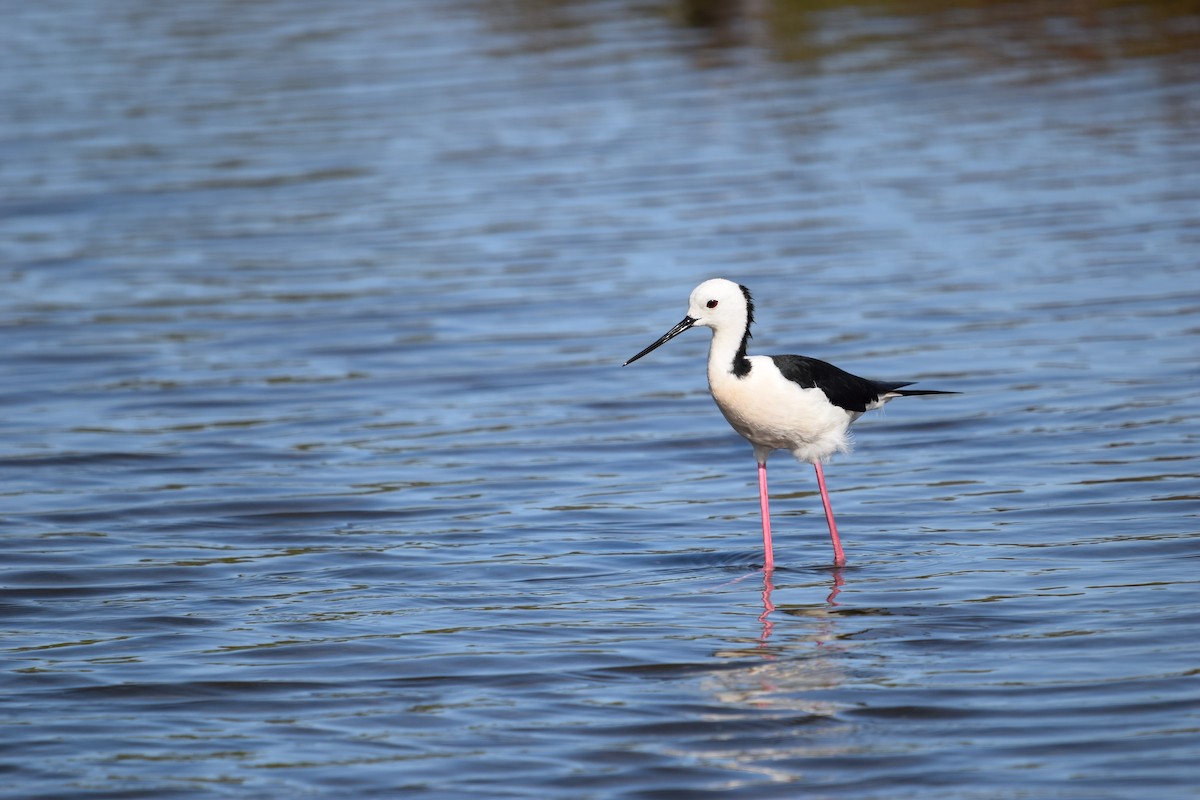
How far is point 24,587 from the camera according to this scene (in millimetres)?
8156

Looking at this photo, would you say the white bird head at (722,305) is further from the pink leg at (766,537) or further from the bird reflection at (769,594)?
the bird reflection at (769,594)

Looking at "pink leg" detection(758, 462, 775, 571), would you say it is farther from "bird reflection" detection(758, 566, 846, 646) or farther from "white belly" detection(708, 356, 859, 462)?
"white belly" detection(708, 356, 859, 462)

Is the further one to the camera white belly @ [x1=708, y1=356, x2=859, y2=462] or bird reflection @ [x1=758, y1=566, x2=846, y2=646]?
white belly @ [x1=708, y1=356, x2=859, y2=462]

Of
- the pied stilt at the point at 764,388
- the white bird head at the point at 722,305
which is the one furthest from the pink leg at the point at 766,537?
the white bird head at the point at 722,305

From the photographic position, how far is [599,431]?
35.3 ft

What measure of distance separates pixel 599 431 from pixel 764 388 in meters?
2.59

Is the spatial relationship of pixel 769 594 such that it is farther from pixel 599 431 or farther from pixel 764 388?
pixel 599 431

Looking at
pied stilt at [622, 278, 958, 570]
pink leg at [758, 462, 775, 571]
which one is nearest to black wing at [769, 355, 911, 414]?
pied stilt at [622, 278, 958, 570]

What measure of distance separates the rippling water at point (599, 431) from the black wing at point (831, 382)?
0.64 m

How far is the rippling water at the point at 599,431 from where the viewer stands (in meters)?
6.36

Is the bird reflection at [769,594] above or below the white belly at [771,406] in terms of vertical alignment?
below

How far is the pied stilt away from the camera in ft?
27.3

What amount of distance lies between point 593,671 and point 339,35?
69.4 ft

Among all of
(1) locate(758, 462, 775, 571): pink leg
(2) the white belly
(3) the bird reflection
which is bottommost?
(3) the bird reflection
